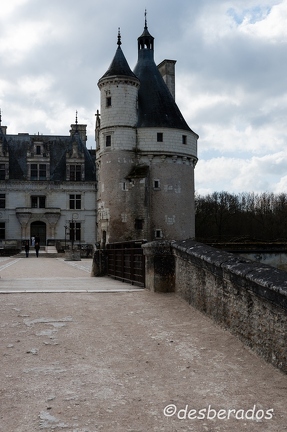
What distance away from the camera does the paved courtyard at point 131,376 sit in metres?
4.01

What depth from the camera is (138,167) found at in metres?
38.9

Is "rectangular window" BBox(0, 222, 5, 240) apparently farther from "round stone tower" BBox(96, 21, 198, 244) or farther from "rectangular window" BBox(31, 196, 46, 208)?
"round stone tower" BBox(96, 21, 198, 244)

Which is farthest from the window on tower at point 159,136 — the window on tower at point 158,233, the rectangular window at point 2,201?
the rectangular window at point 2,201

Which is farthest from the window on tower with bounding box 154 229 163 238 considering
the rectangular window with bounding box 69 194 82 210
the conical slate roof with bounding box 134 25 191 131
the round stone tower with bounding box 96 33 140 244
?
the rectangular window with bounding box 69 194 82 210

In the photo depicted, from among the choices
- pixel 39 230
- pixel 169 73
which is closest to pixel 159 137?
pixel 169 73

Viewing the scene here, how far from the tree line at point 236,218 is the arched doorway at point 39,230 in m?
19.4

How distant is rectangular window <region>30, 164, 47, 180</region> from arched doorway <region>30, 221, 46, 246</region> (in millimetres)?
4919

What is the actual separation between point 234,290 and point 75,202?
161 feet

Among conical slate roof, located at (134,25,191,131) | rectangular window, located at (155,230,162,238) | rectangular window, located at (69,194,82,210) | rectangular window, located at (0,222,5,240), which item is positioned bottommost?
rectangular window, located at (155,230,162,238)

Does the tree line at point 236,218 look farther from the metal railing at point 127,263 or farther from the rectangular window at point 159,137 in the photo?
the metal railing at point 127,263

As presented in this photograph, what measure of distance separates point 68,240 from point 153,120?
63.6ft

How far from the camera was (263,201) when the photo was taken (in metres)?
80.3

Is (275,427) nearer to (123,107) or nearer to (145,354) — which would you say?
(145,354)

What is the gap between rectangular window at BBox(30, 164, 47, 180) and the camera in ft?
181
